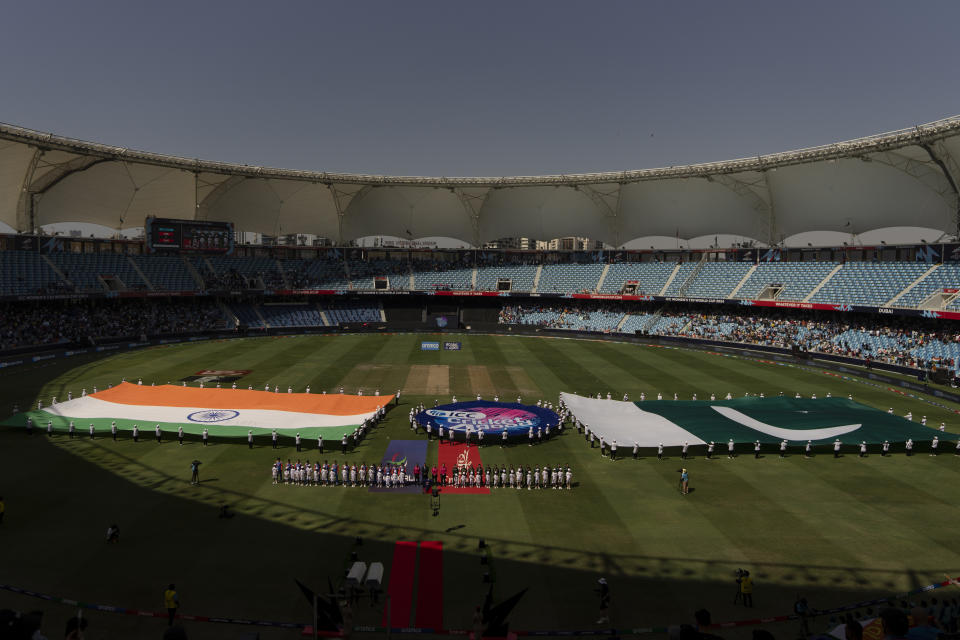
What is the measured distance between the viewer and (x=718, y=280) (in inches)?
3031

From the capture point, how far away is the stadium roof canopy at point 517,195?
60625mm

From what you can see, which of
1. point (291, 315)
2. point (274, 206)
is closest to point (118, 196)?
point (274, 206)

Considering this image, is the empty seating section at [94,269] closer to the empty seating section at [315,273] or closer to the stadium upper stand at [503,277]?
the stadium upper stand at [503,277]

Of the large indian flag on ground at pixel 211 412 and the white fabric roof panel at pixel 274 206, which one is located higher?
the white fabric roof panel at pixel 274 206

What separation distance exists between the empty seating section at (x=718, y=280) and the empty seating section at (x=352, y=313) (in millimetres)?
43844

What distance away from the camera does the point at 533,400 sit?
40875mm

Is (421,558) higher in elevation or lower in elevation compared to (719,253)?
lower

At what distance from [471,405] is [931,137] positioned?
162ft

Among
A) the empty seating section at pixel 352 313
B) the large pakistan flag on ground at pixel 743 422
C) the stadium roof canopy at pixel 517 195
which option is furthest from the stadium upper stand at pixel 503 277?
the large pakistan flag on ground at pixel 743 422

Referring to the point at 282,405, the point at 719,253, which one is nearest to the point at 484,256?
the point at 719,253

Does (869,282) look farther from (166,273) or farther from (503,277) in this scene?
(166,273)

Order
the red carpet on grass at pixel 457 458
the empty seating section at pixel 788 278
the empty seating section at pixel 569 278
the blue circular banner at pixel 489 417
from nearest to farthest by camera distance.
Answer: the red carpet on grass at pixel 457 458, the blue circular banner at pixel 489 417, the empty seating section at pixel 788 278, the empty seating section at pixel 569 278

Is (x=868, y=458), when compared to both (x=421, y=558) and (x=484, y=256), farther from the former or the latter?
(x=484, y=256)

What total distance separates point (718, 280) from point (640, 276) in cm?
1128
